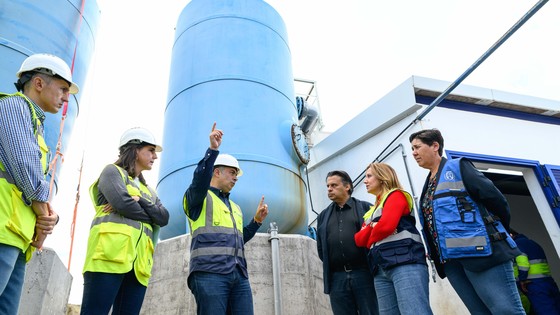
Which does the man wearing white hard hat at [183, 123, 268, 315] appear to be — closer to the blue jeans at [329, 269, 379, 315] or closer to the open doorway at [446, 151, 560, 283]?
the blue jeans at [329, 269, 379, 315]

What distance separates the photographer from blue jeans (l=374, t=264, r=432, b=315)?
2.57 meters

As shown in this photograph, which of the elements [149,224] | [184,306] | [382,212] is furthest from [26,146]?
[184,306]

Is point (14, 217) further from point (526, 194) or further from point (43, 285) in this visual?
point (526, 194)

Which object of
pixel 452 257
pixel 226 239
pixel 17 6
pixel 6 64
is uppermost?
pixel 17 6

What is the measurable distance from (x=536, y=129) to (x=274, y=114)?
4.19m

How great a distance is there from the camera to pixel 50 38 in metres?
4.64

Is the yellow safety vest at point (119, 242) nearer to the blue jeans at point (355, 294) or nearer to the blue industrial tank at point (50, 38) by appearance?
the blue jeans at point (355, 294)

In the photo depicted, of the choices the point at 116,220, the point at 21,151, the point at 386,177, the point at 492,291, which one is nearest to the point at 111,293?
the point at 116,220

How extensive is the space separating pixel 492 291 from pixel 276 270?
2419mm

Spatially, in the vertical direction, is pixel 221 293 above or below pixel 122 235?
below

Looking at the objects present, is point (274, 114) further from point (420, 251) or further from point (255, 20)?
point (420, 251)

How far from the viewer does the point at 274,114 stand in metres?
5.85

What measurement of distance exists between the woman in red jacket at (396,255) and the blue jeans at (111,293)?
155 cm

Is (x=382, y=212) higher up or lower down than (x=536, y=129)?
lower down
